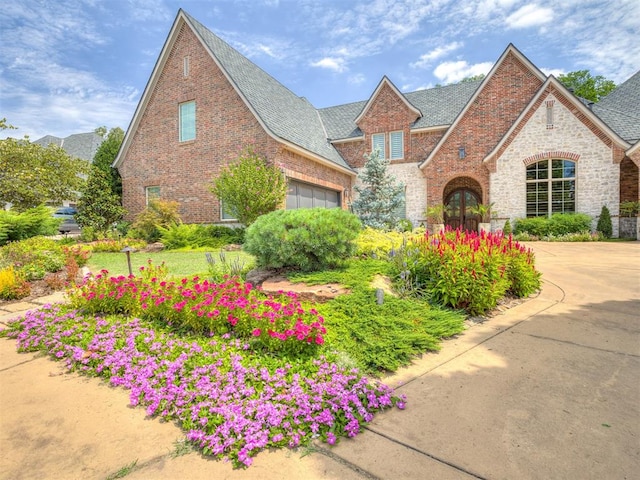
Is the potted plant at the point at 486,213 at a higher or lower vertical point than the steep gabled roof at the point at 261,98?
lower

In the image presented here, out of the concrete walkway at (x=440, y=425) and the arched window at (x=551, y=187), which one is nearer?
the concrete walkway at (x=440, y=425)

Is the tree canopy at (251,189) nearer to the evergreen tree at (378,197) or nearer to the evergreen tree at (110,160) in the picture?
the evergreen tree at (378,197)

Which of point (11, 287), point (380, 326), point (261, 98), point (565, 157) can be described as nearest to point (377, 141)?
point (261, 98)

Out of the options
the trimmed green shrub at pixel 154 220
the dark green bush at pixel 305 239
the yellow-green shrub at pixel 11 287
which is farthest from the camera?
the trimmed green shrub at pixel 154 220

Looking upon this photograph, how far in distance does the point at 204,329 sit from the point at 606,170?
1789cm

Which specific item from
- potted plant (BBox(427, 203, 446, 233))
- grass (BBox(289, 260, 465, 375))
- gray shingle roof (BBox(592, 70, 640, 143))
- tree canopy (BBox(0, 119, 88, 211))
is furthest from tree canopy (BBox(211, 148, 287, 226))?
gray shingle roof (BBox(592, 70, 640, 143))

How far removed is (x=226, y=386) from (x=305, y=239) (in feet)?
10.1

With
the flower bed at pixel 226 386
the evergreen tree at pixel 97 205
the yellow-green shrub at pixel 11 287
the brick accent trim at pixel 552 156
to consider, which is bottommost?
the flower bed at pixel 226 386

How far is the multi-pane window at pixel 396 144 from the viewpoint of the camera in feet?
62.7

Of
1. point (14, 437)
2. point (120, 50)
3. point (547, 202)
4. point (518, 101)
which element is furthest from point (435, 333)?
point (518, 101)

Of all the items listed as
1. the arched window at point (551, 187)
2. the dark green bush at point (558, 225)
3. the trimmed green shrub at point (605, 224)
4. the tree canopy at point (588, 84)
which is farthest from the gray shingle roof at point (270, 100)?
the tree canopy at point (588, 84)

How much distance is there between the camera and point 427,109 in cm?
1977

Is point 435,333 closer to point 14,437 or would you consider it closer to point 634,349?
point 634,349

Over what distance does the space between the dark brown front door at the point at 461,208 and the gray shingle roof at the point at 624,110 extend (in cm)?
660
